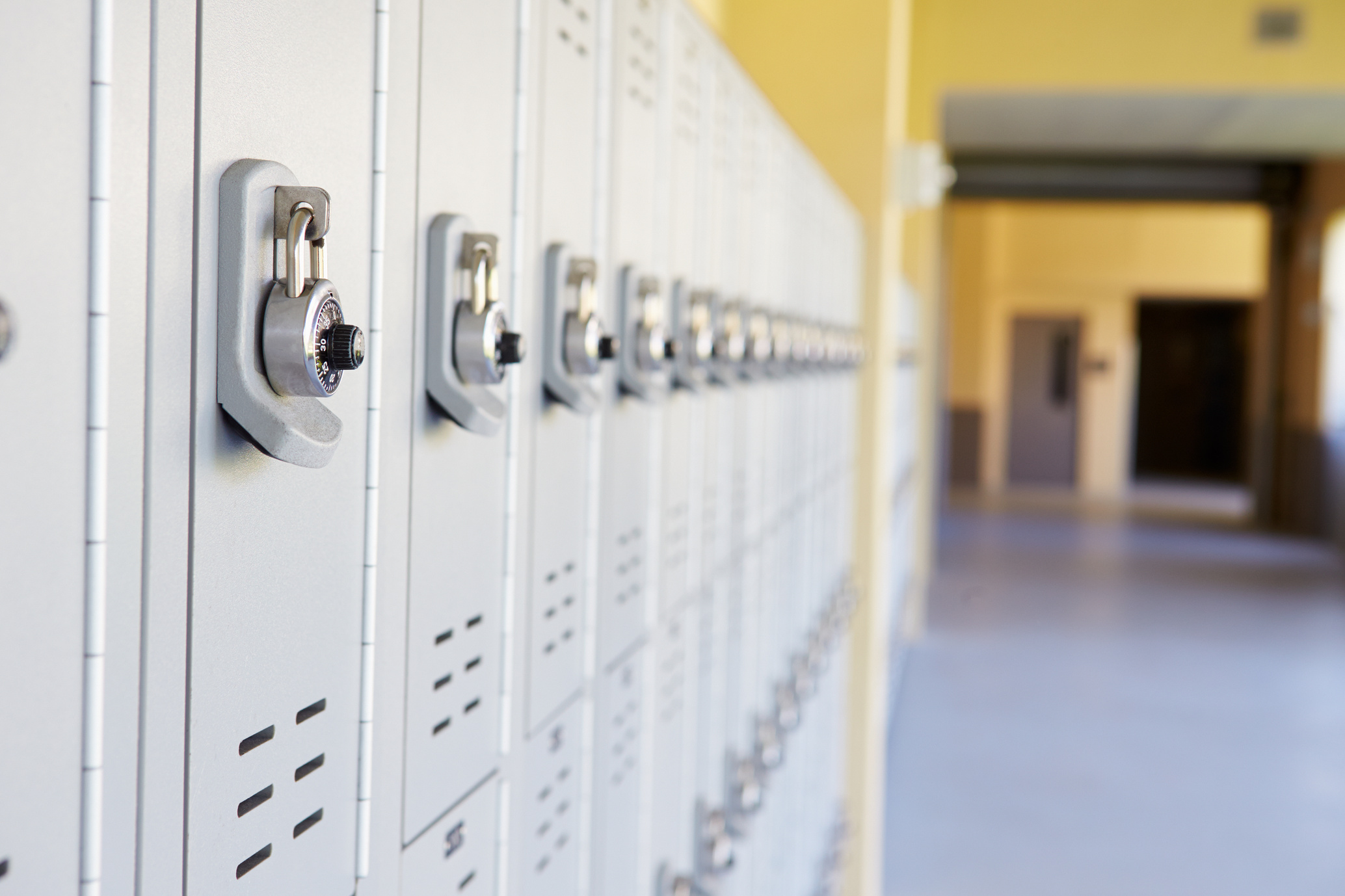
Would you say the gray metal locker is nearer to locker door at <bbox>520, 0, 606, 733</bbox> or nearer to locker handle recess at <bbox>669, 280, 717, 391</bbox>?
locker door at <bbox>520, 0, 606, 733</bbox>

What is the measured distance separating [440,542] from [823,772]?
236cm

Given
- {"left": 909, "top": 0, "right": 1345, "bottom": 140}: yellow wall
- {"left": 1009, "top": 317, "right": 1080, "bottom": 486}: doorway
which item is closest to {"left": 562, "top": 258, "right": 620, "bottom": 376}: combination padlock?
{"left": 909, "top": 0, "right": 1345, "bottom": 140}: yellow wall

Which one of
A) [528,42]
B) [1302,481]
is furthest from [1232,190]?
[528,42]

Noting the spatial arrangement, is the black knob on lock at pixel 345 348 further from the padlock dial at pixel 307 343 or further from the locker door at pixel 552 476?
the locker door at pixel 552 476

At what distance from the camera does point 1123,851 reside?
14.1ft

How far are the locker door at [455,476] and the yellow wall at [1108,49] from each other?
23.9 feet

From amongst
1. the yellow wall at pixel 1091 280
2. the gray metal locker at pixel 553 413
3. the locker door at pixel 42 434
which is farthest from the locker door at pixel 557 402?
the yellow wall at pixel 1091 280

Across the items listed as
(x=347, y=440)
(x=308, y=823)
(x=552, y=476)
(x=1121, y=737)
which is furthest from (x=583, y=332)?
(x=1121, y=737)

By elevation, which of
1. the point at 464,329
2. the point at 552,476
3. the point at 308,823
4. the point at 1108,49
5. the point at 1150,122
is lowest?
the point at 308,823

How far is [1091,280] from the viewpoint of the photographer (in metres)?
17.1

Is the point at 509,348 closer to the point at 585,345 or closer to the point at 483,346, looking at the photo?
the point at 483,346

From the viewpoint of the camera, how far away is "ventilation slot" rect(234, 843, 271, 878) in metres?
0.54

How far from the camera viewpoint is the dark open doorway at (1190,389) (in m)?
22.3

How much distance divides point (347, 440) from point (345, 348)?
131 millimetres
